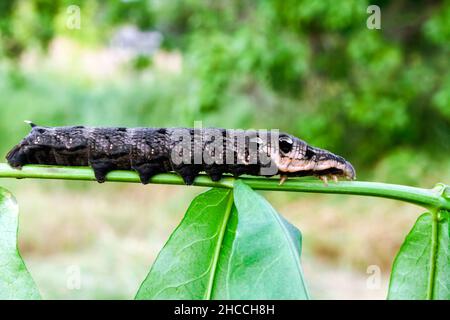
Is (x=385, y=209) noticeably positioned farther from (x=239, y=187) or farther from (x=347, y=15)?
(x=239, y=187)

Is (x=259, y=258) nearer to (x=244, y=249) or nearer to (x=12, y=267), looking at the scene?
(x=244, y=249)

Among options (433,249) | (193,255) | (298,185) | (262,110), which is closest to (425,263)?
(433,249)

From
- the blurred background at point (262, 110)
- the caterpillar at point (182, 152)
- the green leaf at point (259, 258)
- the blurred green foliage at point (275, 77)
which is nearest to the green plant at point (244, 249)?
the green leaf at point (259, 258)

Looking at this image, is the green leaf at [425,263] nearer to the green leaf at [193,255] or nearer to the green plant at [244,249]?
the green plant at [244,249]

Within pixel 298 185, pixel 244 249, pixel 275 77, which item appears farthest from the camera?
pixel 275 77

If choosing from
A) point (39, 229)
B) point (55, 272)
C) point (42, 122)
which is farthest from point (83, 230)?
point (42, 122)
